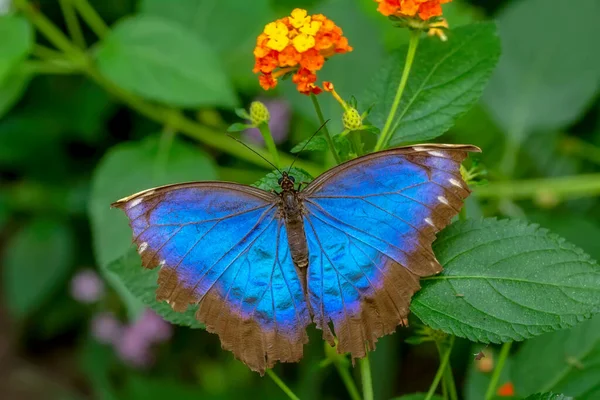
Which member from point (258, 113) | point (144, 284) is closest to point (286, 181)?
point (258, 113)

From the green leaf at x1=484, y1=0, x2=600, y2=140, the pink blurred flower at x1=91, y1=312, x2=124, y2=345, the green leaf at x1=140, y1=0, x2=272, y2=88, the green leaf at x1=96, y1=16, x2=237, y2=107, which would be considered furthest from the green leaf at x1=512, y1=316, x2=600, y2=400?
the pink blurred flower at x1=91, y1=312, x2=124, y2=345

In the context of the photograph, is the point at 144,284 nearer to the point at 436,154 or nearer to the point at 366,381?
the point at 366,381

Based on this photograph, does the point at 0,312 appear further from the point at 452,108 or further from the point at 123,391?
the point at 452,108

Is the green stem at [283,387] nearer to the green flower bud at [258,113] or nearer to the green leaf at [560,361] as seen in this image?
the green flower bud at [258,113]

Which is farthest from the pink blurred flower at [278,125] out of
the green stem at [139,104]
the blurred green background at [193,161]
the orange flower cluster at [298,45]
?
the orange flower cluster at [298,45]

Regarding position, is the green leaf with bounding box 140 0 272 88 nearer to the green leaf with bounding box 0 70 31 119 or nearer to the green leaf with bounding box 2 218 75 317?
the green leaf with bounding box 0 70 31 119

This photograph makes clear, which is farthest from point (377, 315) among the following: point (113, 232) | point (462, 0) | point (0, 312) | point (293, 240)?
point (0, 312)
